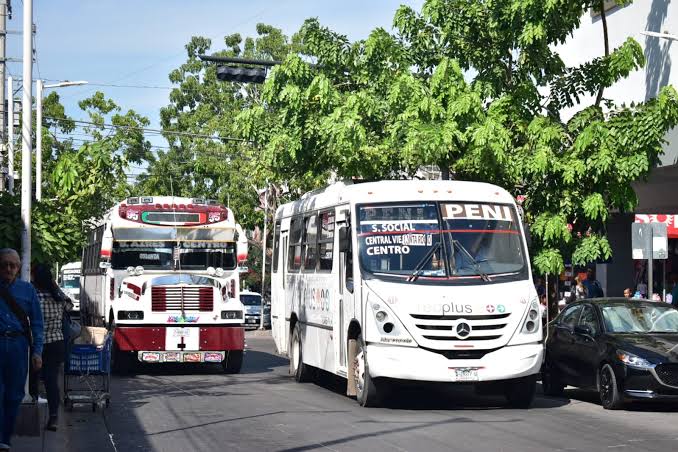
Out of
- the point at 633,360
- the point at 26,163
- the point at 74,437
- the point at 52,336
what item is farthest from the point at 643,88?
the point at 74,437

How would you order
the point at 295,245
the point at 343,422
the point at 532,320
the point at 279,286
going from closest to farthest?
the point at 343,422 < the point at 532,320 < the point at 295,245 < the point at 279,286

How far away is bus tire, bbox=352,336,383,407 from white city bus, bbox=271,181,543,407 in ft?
0.04

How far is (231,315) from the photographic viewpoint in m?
22.9

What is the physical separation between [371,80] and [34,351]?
1538cm

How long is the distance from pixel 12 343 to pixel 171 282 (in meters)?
12.0

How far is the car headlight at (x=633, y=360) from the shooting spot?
15.7m

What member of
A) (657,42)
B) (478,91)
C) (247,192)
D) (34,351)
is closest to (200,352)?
(478,91)

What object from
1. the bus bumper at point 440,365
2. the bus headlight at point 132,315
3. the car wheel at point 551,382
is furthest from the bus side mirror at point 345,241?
the bus headlight at point 132,315

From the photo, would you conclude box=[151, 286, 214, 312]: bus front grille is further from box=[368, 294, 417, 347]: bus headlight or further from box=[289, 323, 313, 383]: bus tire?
box=[368, 294, 417, 347]: bus headlight

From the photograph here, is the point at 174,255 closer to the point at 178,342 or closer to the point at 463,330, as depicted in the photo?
the point at 178,342

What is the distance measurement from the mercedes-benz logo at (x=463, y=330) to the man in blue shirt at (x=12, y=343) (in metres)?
6.37

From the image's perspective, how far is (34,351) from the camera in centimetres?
1095

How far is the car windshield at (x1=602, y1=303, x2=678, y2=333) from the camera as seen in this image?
17.1 metres

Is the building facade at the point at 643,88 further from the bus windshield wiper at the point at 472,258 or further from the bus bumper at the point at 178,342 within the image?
the bus windshield wiper at the point at 472,258
